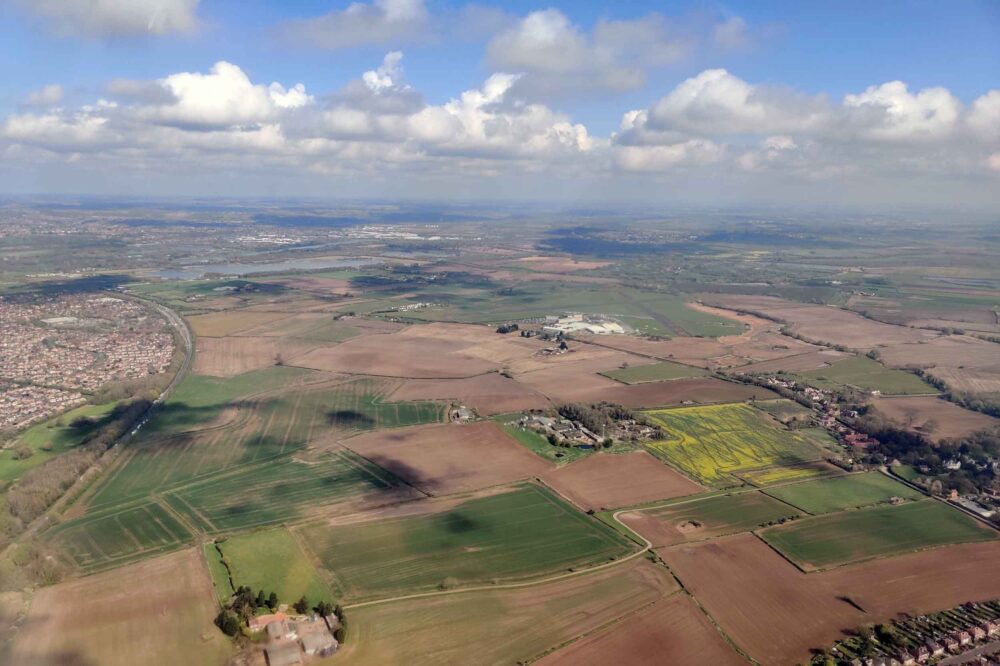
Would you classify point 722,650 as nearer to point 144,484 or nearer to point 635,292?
point 144,484

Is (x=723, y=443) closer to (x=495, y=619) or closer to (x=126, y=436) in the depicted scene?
(x=495, y=619)

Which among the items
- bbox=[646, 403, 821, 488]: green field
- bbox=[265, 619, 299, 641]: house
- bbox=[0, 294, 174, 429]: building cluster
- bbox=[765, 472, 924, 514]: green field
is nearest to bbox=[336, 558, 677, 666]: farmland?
bbox=[265, 619, 299, 641]: house

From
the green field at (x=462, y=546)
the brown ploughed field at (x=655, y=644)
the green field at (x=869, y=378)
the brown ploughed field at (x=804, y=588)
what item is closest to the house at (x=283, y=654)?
the green field at (x=462, y=546)

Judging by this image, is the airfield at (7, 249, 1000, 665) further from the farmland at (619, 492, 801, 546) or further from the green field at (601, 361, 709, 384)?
the green field at (601, 361, 709, 384)

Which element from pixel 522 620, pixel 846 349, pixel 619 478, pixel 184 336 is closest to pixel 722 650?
pixel 522 620

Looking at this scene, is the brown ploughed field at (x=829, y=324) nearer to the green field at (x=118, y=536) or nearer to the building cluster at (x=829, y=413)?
the building cluster at (x=829, y=413)
